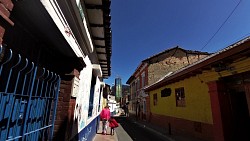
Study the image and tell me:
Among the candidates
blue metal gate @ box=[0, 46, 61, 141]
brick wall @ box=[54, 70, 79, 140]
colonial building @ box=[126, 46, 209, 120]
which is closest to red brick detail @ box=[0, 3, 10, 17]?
blue metal gate @ box=[0, 46, 61, 141]

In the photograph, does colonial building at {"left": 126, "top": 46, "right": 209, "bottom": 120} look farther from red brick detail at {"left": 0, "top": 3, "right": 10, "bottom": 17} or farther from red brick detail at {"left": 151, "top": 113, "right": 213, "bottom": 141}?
red brick detail at {"left": 0, "top": 3, "right": 10, "bottom": 17}

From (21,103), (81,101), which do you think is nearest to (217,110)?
(81,101)

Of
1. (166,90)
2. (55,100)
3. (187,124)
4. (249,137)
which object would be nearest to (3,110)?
(55,100)

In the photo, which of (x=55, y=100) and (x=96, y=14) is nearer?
(x=55, y=100)

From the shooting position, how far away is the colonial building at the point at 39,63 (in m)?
1.27

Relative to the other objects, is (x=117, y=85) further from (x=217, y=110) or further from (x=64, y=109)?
(x=64, y=109)

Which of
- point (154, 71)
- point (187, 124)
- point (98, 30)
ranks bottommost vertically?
point (187, 124)

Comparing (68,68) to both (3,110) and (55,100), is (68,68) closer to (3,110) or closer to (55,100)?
(55,100)

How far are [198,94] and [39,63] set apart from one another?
7.42 metres

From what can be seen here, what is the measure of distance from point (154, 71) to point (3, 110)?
55.8 feet

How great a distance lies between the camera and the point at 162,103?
1227 cm

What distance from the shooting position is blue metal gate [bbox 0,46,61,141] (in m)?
1.21

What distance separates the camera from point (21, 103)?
4.75 feet

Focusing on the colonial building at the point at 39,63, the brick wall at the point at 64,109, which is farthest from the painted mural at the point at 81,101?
the colonial building at the point at 39,63
